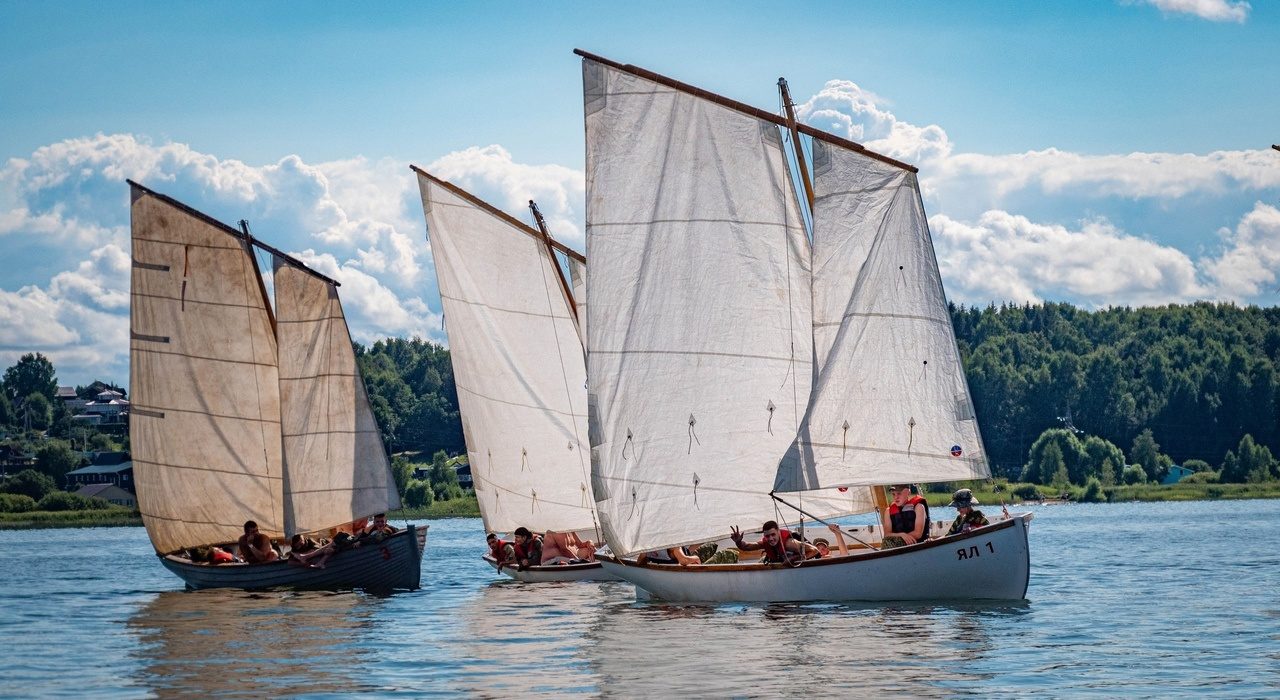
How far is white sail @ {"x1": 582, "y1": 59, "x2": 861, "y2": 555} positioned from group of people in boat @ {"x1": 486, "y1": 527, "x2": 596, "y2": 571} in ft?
40.4

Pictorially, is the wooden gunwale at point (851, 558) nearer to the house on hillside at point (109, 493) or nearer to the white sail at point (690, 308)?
the white sail at point (690, 308)

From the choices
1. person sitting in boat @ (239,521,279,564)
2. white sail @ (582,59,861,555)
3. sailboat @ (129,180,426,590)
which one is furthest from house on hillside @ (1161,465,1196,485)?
white sail @ (582,59,861,555)

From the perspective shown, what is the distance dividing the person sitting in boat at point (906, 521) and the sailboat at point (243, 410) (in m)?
16.1

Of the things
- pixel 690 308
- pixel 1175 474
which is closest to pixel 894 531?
pixel 690 308

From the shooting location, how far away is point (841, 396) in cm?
3669

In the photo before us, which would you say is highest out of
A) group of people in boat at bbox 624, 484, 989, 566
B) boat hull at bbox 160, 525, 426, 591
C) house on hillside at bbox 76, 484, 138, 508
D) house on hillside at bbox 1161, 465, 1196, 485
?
house on hillside at bbox 76, 484, 138, 508

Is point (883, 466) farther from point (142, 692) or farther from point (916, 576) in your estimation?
point (142, 692)

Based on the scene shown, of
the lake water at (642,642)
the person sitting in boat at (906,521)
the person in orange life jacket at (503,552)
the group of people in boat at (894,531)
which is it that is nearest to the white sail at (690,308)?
the group of people in boat at (894,531)

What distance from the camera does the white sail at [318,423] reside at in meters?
49.0

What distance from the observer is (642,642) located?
3325 centimetres

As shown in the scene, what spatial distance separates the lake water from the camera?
2738 centimetres

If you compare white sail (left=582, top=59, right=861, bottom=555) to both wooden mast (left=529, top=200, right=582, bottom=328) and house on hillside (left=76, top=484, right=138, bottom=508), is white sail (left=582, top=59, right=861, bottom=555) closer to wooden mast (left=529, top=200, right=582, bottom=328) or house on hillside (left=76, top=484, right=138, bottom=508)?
wooden mast (left=529, top=200, right=582, bottom=328)

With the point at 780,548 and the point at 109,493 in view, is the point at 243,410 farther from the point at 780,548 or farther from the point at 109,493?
the point at 109,493

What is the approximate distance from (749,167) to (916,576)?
1023 cm
